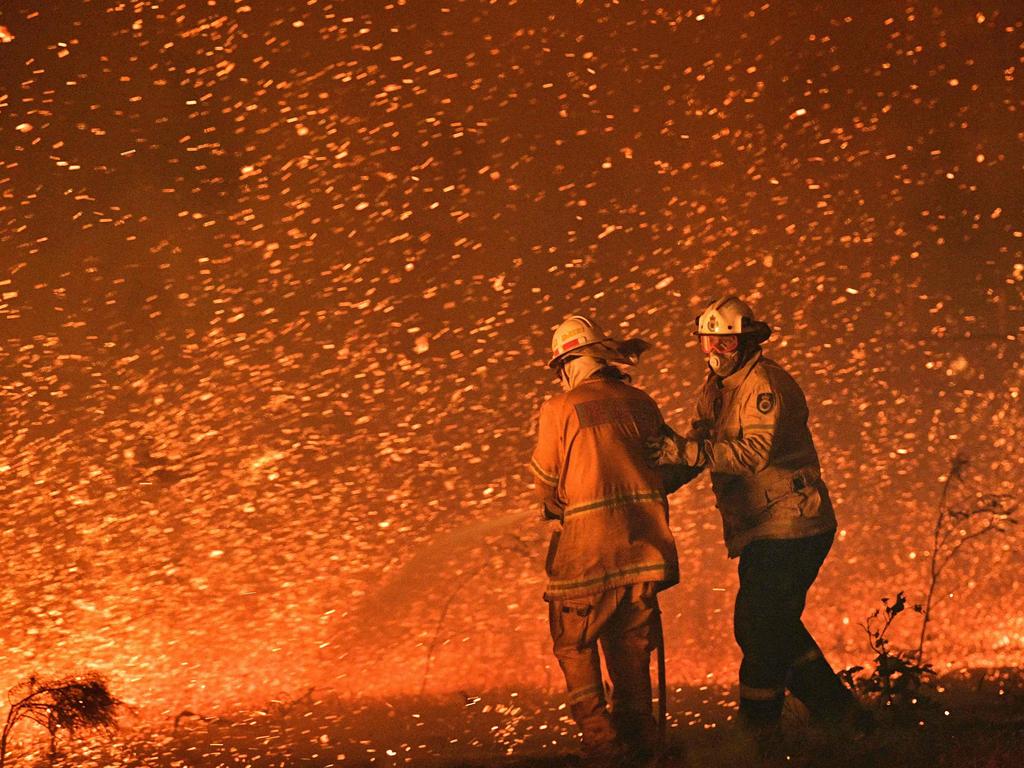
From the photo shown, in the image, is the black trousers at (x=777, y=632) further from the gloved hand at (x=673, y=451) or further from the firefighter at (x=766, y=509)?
the gloved hand at (x=673, y=451)

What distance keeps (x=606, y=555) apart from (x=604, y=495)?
0.18 m

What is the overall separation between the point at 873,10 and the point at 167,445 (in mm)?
3750

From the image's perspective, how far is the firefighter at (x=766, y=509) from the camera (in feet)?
13.1

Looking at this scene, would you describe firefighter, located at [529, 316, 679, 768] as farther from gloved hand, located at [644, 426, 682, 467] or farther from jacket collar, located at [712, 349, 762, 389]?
jacket collar, located at [712, 349, 762, 389]

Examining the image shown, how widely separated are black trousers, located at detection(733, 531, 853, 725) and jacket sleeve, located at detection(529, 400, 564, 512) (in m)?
0.65

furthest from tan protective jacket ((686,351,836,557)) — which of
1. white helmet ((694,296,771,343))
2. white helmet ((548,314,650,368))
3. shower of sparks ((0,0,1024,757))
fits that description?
shower of sparks ((0,0,1024,757))

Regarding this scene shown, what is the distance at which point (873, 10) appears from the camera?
6.04m

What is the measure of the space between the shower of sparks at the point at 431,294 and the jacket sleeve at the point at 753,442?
1.71m

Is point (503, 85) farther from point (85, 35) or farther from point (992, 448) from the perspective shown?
point (992, 448)

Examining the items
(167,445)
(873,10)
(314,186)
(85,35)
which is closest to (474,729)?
(167,445)

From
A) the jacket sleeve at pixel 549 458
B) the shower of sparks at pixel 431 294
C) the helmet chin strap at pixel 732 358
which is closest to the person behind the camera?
the jacket sleeve at pixel 549 458

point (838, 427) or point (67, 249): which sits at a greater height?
point (67, 249)

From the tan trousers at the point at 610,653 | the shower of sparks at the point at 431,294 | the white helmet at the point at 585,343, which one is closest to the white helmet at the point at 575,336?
the white helmet at the point at 585,343

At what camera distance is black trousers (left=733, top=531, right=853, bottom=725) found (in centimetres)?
405
